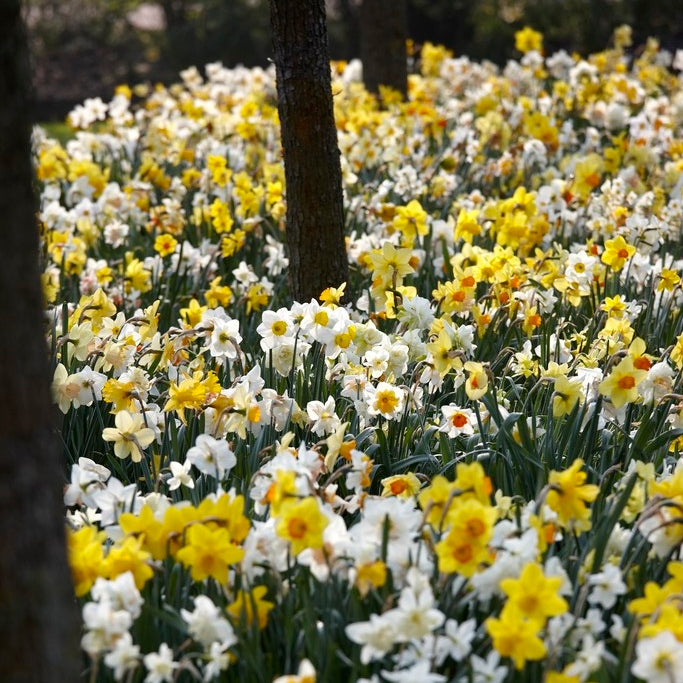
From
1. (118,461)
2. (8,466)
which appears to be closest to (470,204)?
(118,461)

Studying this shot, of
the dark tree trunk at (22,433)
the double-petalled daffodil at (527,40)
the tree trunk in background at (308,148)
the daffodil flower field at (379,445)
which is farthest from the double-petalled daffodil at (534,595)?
the double-petalled daffodil at (527,40)

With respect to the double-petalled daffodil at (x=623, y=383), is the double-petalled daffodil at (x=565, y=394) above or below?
below

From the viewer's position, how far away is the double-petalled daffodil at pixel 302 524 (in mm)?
1755

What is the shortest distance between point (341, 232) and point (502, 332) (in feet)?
2.28

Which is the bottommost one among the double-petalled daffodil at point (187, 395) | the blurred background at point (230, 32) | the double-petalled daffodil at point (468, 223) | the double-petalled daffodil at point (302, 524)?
the double-petalled daffodil at point (302, 524)

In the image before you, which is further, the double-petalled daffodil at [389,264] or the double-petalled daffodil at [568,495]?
the double-petalled daffodil at [389,264]

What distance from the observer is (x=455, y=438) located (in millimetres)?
2811

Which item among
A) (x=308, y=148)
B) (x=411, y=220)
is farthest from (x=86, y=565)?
(x=411, y=220)

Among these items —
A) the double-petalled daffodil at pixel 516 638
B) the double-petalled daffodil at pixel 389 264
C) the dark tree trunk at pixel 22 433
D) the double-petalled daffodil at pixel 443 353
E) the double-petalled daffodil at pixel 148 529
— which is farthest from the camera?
the double-petalled daffodil at pixel 389 264

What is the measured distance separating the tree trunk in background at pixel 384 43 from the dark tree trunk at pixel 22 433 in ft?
21.1

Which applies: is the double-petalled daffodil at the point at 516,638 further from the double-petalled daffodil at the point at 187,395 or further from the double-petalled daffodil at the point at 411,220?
the double-petalled daffodil at the point at 411,220

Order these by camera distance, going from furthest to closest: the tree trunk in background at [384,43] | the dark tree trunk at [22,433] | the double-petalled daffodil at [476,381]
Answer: the tree trunk in background at [384,43] → the double-petalled daffodil at [476,381] → the dark tree trunk at [22,433]

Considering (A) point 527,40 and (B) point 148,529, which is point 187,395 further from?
→ (A) point 527,40

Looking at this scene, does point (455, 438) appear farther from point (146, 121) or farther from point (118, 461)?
point (146, 121)
